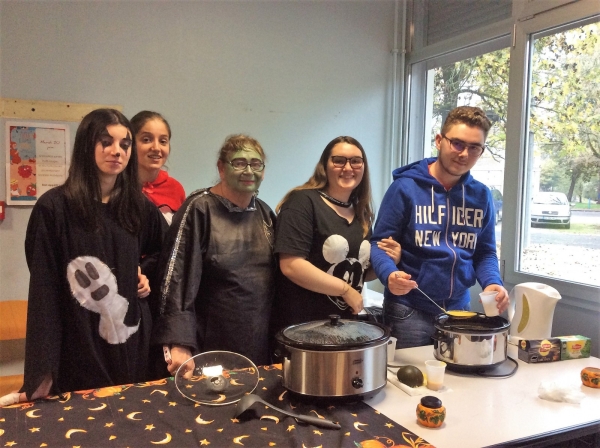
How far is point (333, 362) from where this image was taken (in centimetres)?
115

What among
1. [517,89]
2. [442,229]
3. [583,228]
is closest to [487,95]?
[517,89]

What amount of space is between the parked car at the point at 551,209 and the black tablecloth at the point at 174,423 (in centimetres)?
159

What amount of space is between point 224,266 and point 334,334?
0.52 meters

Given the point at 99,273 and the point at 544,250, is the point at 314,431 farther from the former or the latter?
the point at 544,250

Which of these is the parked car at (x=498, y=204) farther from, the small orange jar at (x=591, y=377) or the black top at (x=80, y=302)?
the black top at (x=80, y=302)

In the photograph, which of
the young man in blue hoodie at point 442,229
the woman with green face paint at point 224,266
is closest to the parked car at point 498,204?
the young man in blue hoodie at point 442,229

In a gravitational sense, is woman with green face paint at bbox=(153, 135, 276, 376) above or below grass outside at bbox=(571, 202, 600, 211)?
below

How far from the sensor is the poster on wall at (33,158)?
7.80 feet

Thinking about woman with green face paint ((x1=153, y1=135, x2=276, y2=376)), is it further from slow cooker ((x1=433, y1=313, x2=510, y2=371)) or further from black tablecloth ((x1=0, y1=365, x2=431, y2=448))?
slow cooker ((x1=433, y1=313, x2=510, y2=371))

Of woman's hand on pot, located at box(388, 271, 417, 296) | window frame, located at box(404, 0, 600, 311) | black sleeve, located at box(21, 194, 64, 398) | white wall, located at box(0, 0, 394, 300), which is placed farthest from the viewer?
white wall, located at box(0, 0, 394, 300)

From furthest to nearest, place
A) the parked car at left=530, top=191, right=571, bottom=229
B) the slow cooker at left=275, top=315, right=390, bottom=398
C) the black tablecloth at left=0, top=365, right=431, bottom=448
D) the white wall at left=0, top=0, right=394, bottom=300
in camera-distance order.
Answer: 1. the white wall at left=0, top=0, right=394, bottom=300
2. the parked car at left=530, top=191, right=571, bottom=229
3. the slow cooker at left=275, top=315, right=390, bottom=398
4. the black tablecloth at left=0, top=365, right=431, bottom=448

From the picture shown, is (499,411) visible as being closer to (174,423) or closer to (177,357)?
(174,423)

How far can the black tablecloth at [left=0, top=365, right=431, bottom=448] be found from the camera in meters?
1.01

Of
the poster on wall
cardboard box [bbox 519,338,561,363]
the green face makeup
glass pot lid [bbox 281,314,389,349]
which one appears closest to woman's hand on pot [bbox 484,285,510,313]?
cardboard box [bbox 519,338,561,363]
